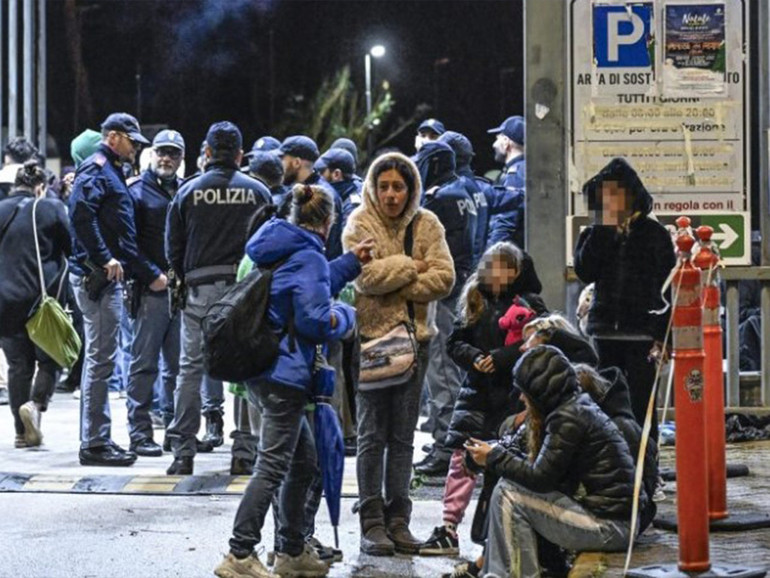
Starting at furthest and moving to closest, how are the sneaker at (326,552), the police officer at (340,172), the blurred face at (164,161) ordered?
the police officer at (340,172)
the blurred face at (164,161)
the sneaker at (326,552)

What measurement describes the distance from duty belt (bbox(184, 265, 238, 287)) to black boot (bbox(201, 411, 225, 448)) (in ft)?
5.02

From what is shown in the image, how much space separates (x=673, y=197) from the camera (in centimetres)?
1005

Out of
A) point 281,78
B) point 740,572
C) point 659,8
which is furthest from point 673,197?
point 281,78

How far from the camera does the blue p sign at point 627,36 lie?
9.94 m

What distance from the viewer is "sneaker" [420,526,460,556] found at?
7812 mm

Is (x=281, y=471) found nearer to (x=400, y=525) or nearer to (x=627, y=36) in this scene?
(x=400, y=525)

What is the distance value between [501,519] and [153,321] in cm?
460

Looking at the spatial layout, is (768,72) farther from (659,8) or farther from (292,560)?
(292,560)

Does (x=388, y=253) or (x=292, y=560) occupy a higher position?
(x=388, y=253)

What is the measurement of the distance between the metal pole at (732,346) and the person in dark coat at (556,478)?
4.10m

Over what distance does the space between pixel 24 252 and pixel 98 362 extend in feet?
4.91

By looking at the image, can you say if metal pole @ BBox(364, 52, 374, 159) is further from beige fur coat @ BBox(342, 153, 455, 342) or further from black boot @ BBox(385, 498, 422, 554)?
black boot @ BBox(385, 498, 422, 554)

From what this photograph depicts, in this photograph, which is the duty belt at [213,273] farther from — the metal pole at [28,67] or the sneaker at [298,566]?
the metal pole at [28,67]

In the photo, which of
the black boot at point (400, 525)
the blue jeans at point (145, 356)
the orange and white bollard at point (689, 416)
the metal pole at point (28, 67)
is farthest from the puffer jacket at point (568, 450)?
the metal pole at point (28, 67)
